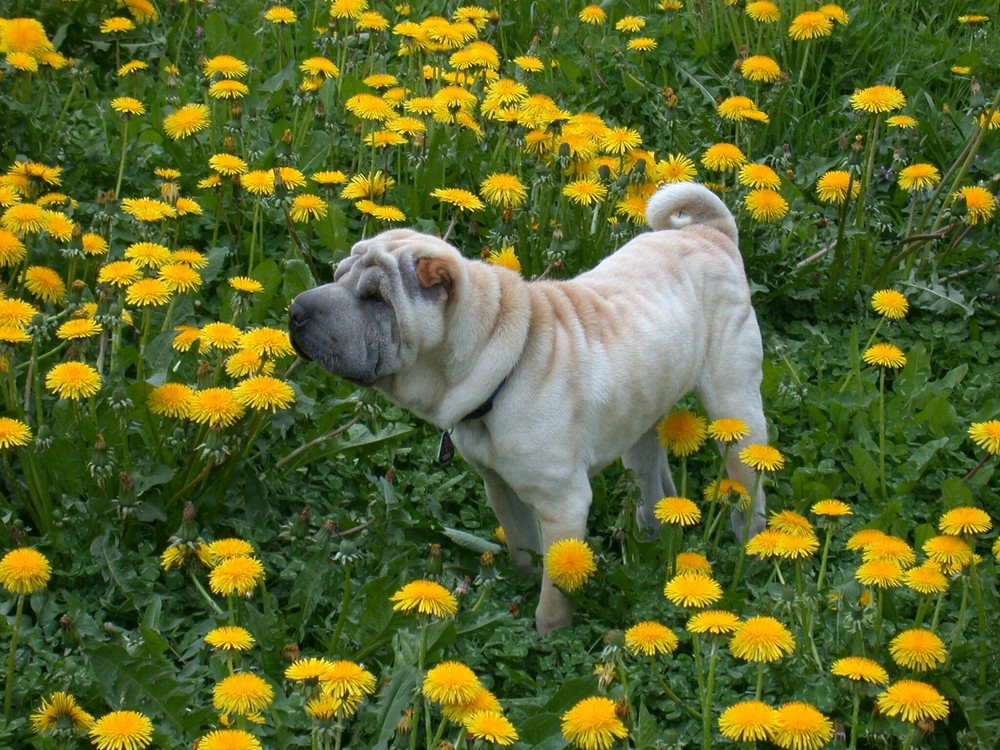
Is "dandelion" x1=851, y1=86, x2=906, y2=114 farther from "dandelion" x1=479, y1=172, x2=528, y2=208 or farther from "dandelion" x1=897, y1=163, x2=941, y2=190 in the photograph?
"dandelion" x1=479, y1=172, x2=528, y2=208

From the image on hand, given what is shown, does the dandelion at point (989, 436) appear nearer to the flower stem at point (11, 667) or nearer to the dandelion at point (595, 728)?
the dandelion at point (595, 728)

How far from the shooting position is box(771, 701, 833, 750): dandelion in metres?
3.09

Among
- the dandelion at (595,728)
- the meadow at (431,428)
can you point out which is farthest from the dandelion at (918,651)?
the dandelion at (595,728)

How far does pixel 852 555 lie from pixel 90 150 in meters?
3.67

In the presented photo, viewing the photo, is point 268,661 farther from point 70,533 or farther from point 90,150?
point 90,150

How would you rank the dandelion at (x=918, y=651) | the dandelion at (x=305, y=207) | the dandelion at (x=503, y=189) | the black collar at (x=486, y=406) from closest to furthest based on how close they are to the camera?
1. the dandelion at (x=918, y=651)
2. the black collar at (x=486, y=406)
3. the dandelion at (x=305, y=207)
4. the dandelion at (x=503, y=189)

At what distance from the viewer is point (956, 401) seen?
5.69 m

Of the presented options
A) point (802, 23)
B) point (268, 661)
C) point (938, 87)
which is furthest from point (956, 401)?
point (268, 661)

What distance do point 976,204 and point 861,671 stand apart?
9.79 ft

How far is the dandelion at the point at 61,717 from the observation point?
3303 millimetres

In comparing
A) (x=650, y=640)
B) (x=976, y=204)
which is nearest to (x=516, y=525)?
(x=650, y=640)

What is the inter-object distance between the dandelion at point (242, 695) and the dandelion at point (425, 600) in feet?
1.31

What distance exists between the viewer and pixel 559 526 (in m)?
4.19

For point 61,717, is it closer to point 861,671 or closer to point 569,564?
point 569,564
